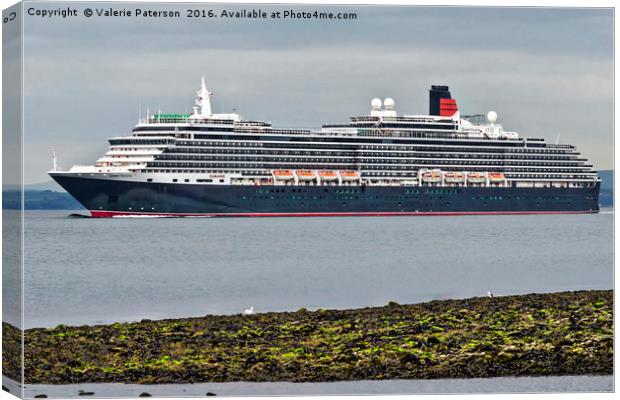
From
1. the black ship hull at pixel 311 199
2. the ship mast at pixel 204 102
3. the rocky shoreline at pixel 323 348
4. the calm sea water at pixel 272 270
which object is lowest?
the rocky shoreline at pixel 323 348

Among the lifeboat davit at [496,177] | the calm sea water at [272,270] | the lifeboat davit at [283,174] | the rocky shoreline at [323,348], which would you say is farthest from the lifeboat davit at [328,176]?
the rocky shoreline at [323,348]

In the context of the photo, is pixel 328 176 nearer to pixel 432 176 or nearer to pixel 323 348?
pixel 432 176

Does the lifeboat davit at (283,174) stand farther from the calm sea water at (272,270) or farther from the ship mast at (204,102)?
the calm sea water at (272,270)

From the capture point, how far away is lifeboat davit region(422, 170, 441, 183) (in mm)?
71562

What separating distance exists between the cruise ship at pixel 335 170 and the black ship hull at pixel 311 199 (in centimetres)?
5

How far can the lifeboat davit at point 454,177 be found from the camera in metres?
72.6

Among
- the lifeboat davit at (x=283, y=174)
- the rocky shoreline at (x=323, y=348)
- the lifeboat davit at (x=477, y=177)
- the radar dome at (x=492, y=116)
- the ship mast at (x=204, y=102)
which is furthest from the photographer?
the lifeboat davit at (x=477, y=177)

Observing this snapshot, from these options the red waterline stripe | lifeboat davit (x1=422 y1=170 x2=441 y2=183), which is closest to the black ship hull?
the red waterline stripe

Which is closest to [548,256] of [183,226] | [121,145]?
[183,226]

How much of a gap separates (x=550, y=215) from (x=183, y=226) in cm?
2746

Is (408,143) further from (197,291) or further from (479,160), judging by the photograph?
(197,291)

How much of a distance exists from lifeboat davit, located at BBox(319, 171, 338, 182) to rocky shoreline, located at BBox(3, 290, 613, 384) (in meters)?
50.9

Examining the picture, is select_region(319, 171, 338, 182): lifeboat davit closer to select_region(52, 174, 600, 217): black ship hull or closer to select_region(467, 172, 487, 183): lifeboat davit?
select_region(52, 174, 600, 217): black ship hull

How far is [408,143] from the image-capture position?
2815 inches
